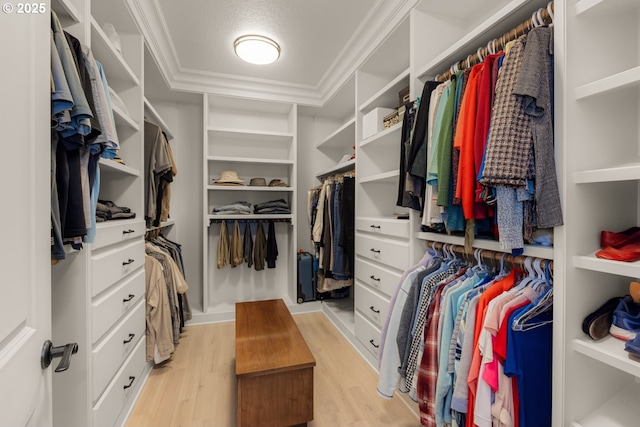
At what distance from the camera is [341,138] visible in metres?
3.26

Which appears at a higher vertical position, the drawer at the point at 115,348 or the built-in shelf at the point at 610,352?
the built-in shelf at the point at 610,352

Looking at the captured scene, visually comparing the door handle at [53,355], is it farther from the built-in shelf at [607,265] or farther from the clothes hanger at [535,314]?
the built-in shelf at [607,265]

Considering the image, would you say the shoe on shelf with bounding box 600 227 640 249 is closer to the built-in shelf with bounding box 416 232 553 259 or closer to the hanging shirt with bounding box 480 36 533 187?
the built-in shelf with bounding box 416 232 553 259

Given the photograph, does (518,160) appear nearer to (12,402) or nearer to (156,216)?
(12,402)

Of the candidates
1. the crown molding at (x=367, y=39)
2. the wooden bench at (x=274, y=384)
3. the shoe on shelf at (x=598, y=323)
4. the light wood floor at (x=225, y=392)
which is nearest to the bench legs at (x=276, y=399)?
the wooden bench at (x=274, y=384)

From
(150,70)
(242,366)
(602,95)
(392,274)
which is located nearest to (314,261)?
(392,274)

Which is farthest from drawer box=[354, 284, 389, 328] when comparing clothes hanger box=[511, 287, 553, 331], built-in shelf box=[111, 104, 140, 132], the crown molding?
built-in shelf box=[111, 104, 140, 132]

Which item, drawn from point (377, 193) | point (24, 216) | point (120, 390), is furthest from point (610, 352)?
point (120, 390)

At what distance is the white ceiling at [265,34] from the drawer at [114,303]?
1.64 metres

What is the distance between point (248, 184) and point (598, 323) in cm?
305

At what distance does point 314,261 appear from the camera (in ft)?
10.9

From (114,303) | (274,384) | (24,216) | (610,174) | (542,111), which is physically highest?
(542,111)

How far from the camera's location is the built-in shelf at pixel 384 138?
189 centimetres

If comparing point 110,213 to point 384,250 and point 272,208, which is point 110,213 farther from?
point 272,208
